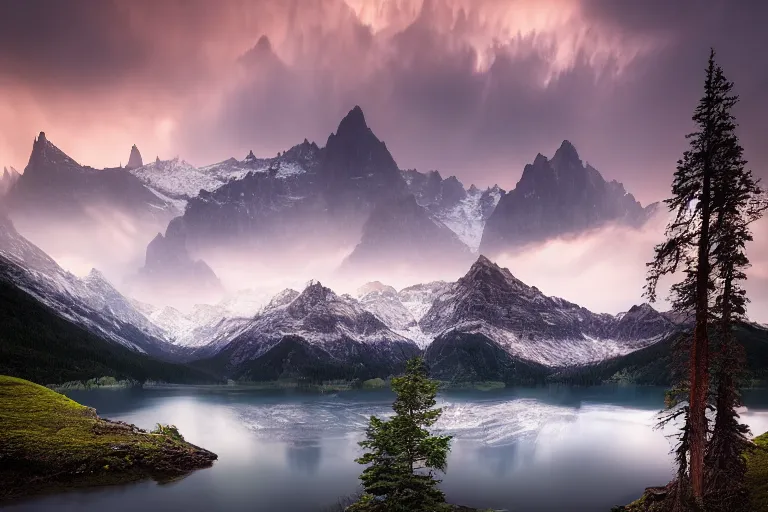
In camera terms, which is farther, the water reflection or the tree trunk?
the water reflection

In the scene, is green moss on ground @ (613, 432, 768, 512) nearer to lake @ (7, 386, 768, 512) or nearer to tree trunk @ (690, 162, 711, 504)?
tree trunk @ (690, 162, 711, 504)

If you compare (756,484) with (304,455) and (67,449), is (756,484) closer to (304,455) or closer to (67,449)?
(67,449)

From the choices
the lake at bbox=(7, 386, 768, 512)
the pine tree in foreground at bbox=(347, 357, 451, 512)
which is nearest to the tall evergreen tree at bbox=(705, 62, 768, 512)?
the pine tree in foreground at bbox=(347, 357, 451, 512)

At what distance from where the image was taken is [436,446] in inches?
1380

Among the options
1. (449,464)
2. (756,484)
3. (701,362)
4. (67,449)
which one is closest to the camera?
(701,362)

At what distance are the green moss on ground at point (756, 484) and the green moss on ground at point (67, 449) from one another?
6488cm

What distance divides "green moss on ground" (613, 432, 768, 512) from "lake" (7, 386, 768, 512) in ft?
75.3

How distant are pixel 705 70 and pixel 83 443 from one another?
283 feet

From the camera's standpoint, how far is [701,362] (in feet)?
90.0

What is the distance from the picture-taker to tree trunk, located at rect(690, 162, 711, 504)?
2709 cm

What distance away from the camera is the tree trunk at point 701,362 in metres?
27.1

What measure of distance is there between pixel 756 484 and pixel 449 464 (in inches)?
2335

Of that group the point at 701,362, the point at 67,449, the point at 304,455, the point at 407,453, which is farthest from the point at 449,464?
the point at 701,362

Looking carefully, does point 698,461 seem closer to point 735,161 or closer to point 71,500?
point 735,161
